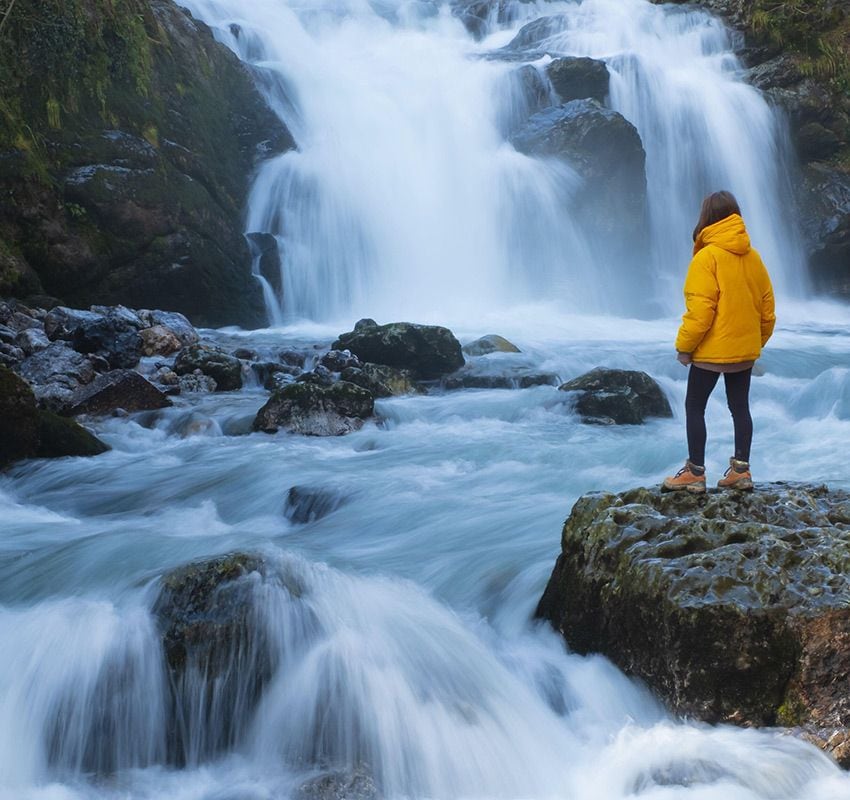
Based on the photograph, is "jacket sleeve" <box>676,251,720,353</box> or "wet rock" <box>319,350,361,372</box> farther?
"wet rock" <box>319,350,361,372</box>

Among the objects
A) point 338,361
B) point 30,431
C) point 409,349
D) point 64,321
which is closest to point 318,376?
point 338,361

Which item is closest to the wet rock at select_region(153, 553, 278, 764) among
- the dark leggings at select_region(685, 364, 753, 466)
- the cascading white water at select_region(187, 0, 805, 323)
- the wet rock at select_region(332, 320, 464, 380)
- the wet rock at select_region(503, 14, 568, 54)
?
the dark leggings at select_region(685, 364, 753, 466)

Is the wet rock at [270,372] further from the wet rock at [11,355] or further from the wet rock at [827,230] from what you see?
the wet rock at [827,230]

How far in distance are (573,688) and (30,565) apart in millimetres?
3572

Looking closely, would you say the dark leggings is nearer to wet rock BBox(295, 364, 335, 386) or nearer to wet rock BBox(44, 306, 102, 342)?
wet rock BBox(295, 364, 335, 386)

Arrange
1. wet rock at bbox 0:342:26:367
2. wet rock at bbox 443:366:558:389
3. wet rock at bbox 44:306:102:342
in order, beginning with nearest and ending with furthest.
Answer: wet rock at bbox 0:342:26:367, wet rock at bbox 44:306:102:342, wet rock at bbox 443:366:558:389

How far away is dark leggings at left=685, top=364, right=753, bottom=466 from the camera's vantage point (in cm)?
446

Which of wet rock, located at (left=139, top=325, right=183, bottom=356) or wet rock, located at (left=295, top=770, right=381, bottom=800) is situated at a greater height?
wet rock, located at (left=139, top=325, right=183, bottom=356)

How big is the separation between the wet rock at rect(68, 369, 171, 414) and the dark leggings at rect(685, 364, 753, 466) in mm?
6943

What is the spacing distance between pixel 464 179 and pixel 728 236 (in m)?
18.2

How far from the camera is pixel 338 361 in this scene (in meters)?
11.8

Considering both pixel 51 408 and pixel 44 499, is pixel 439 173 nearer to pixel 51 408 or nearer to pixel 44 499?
pixel 51 408

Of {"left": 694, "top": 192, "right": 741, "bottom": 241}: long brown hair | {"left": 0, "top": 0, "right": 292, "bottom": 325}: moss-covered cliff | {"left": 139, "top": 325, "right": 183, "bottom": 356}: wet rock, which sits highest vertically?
{"left": 0, "top": 0, "right": 292, "bottom": 325}: moss-covered cliff

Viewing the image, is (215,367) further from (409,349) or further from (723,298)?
(723,298)
